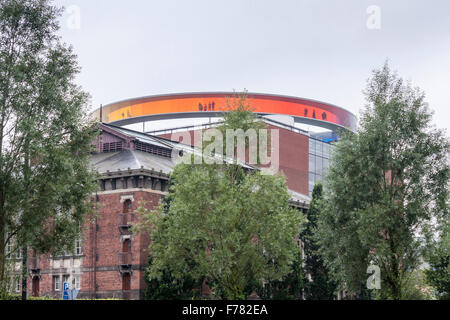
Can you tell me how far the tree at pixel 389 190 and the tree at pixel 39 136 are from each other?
1436cm

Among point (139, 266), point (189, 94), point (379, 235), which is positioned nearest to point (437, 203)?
point (379, 235)

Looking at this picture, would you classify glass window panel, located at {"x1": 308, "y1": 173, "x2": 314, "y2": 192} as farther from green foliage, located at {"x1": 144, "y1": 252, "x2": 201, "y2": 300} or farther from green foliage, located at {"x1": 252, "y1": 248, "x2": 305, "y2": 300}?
green foliage, located at {"x1": 144, "y1": 252, "x2": 201, "y2": 300}

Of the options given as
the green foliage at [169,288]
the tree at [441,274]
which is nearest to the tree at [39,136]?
the green foliage at [169,288]

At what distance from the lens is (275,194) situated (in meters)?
37.2

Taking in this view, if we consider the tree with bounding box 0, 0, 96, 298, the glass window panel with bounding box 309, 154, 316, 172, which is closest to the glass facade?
the glass window panel with bounding box 309, 154, 316, 172

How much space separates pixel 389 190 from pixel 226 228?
9.15 m

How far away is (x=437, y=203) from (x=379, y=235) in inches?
141

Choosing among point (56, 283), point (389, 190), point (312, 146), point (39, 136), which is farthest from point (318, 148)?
Result: point (39, 136)

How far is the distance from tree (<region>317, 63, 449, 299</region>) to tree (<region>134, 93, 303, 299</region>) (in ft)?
10.6

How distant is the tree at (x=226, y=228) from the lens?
3631cm

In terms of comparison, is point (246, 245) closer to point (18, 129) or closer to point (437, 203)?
point (437, 203)

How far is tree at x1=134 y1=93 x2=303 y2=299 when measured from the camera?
3631 centimetres

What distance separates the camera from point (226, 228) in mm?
36312

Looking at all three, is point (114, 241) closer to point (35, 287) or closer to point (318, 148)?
point (35, 287)
